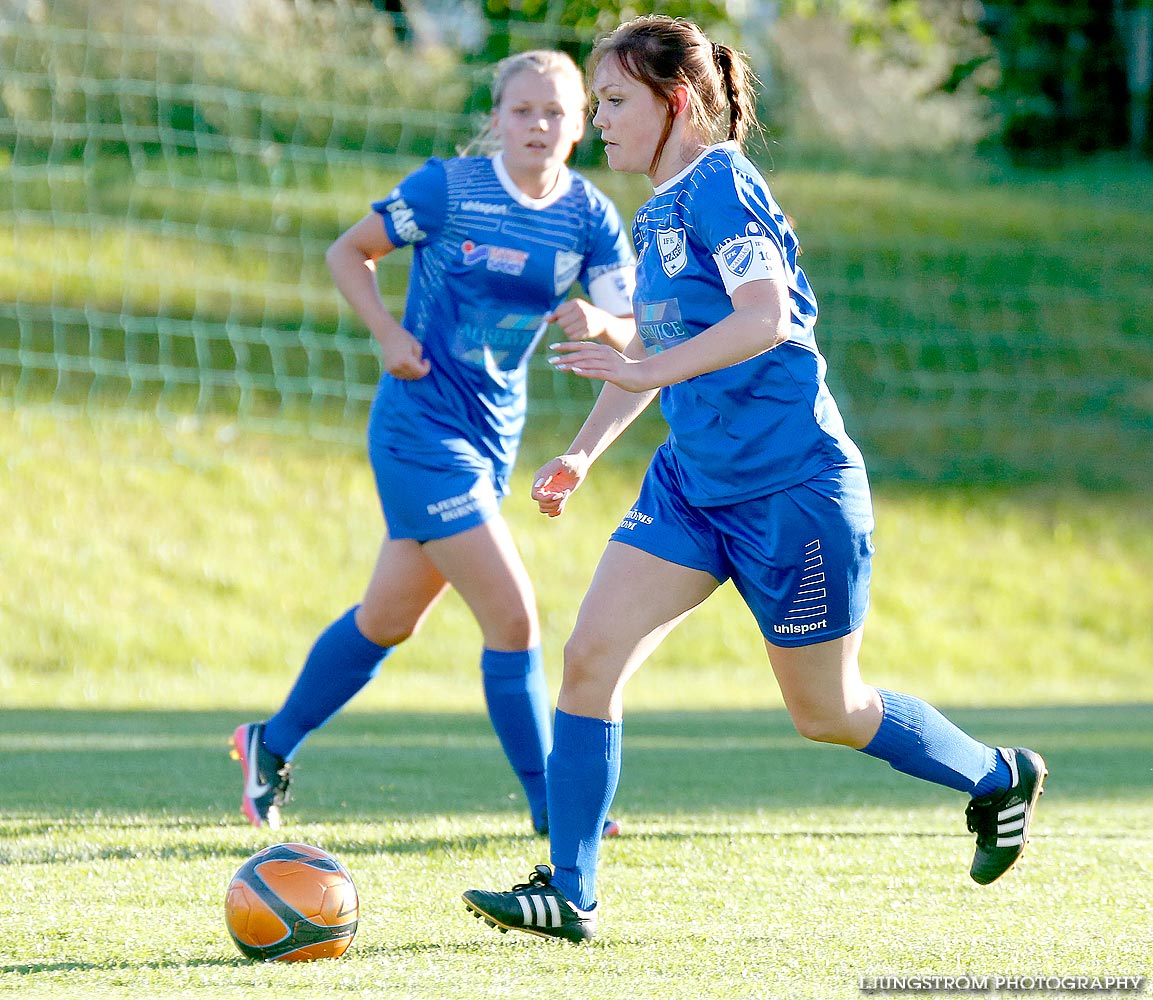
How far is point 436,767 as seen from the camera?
19.5 ft

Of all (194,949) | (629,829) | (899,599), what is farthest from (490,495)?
(899,599)

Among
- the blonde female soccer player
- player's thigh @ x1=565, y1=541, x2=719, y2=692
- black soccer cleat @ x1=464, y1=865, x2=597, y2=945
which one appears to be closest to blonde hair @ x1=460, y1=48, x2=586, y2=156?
the blonde female soccer player

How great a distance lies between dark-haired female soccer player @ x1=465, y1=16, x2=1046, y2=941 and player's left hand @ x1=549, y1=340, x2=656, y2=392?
0.19 m

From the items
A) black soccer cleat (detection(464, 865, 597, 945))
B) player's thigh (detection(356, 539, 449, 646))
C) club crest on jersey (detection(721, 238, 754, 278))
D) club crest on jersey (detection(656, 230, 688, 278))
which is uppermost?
club crest on jersey (detection(721, 238, 754, 278))

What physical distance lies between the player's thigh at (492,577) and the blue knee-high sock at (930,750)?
45.6 inches

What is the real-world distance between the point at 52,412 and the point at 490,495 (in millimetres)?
6625

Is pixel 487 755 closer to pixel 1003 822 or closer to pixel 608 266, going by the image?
pixel 608 266

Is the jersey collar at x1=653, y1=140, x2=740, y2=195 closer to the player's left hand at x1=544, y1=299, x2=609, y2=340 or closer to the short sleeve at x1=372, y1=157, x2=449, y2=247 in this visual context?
the player's left hand at x1=544, y1=299, x2=609, y2=340

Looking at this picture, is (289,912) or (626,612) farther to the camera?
(626,612)

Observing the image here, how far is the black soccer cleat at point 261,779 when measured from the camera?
4.66m

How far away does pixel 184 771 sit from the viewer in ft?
18.6

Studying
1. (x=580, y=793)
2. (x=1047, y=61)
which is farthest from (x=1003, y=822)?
(x=1047, y=61)

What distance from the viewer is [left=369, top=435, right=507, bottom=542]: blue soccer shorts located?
4.43m

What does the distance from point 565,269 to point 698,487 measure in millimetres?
1399
